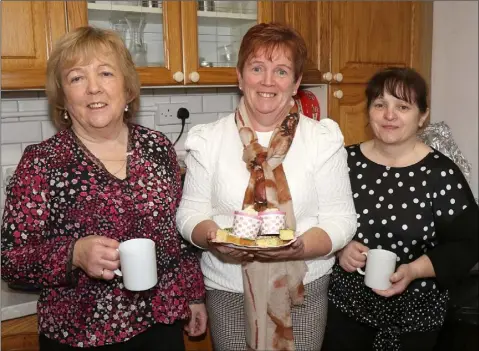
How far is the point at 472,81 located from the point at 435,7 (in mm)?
421

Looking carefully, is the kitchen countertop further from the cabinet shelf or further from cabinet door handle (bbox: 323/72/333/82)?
cabinet door handle (bbox: 323/72/333/82)

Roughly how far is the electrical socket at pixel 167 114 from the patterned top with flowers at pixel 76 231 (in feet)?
2.66

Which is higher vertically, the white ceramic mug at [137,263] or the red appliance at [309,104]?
the red appliance at [309,104]

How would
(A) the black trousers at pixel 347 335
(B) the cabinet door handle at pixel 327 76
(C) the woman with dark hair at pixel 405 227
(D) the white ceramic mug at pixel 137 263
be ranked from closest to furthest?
(D) the white ceramic mug at pixel 137 263 < (C) the woman with dark hair at pixel 405 227 < (A) the black trousers at pixel 347 335 < (B) the cabinet door handle at pixel 327 76

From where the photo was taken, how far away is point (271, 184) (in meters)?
1.21

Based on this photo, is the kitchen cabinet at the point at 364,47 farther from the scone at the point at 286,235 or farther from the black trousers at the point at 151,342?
the black trousers at the point at 151,342

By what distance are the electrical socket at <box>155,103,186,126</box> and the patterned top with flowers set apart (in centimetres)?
81

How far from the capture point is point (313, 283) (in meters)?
1.27

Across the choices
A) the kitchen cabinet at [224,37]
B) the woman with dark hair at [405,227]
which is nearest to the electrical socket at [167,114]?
the kitchen cabinet at [224,37]

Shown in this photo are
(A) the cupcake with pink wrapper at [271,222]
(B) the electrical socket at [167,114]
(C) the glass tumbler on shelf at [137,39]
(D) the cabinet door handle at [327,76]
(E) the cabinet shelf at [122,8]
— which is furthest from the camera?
(D) the cabinet door handle at [327,76]

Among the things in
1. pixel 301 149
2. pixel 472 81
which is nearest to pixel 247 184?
pixel 301 149

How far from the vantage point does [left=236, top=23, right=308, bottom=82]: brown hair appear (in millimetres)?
1216

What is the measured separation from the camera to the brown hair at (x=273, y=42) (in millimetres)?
1216

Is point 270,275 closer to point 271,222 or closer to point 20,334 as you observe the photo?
point 271,222
